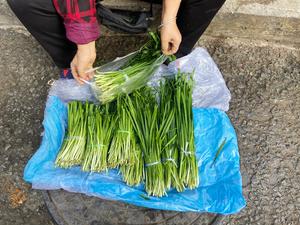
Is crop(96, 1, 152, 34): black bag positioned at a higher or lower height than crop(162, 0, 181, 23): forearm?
lower

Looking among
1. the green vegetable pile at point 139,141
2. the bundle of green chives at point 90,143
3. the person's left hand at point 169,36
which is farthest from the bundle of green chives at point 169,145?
the bundle of green chives at point 90,143

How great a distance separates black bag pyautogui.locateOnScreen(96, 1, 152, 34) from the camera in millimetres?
2244

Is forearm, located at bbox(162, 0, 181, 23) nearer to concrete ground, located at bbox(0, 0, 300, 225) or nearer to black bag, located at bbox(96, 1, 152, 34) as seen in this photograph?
black bag, located at bbox(96, 1, 152, 34)

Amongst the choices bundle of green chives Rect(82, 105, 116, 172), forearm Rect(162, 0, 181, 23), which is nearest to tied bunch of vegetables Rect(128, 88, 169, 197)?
bundle of green chives Rect(82, 105, 116, 172)

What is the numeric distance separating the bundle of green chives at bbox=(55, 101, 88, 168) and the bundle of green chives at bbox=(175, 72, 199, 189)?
0.52m

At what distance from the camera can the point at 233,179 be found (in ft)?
6.50

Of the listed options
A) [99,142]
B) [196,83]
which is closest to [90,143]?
[99,142]

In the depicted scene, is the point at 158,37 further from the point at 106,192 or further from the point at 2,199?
the point at 2,199

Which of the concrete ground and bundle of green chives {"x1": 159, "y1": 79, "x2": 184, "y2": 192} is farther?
the concrete ground

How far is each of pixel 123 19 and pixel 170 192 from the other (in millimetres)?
1086

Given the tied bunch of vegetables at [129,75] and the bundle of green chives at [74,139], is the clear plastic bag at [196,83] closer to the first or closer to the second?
the tied bunch of vegetables at [129,75]

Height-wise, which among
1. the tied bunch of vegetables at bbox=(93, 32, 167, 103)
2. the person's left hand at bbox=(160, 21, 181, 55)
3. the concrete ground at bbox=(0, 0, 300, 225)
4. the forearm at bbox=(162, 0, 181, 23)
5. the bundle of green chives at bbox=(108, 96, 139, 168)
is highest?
the forearm at bbox=(162, 0, 181, 23)

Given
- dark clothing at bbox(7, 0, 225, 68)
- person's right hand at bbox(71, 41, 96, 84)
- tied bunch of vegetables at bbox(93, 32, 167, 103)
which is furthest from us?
tied bunch of vegetables at bbox(93, 32, 167, 103)

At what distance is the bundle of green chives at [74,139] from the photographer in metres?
1.98
